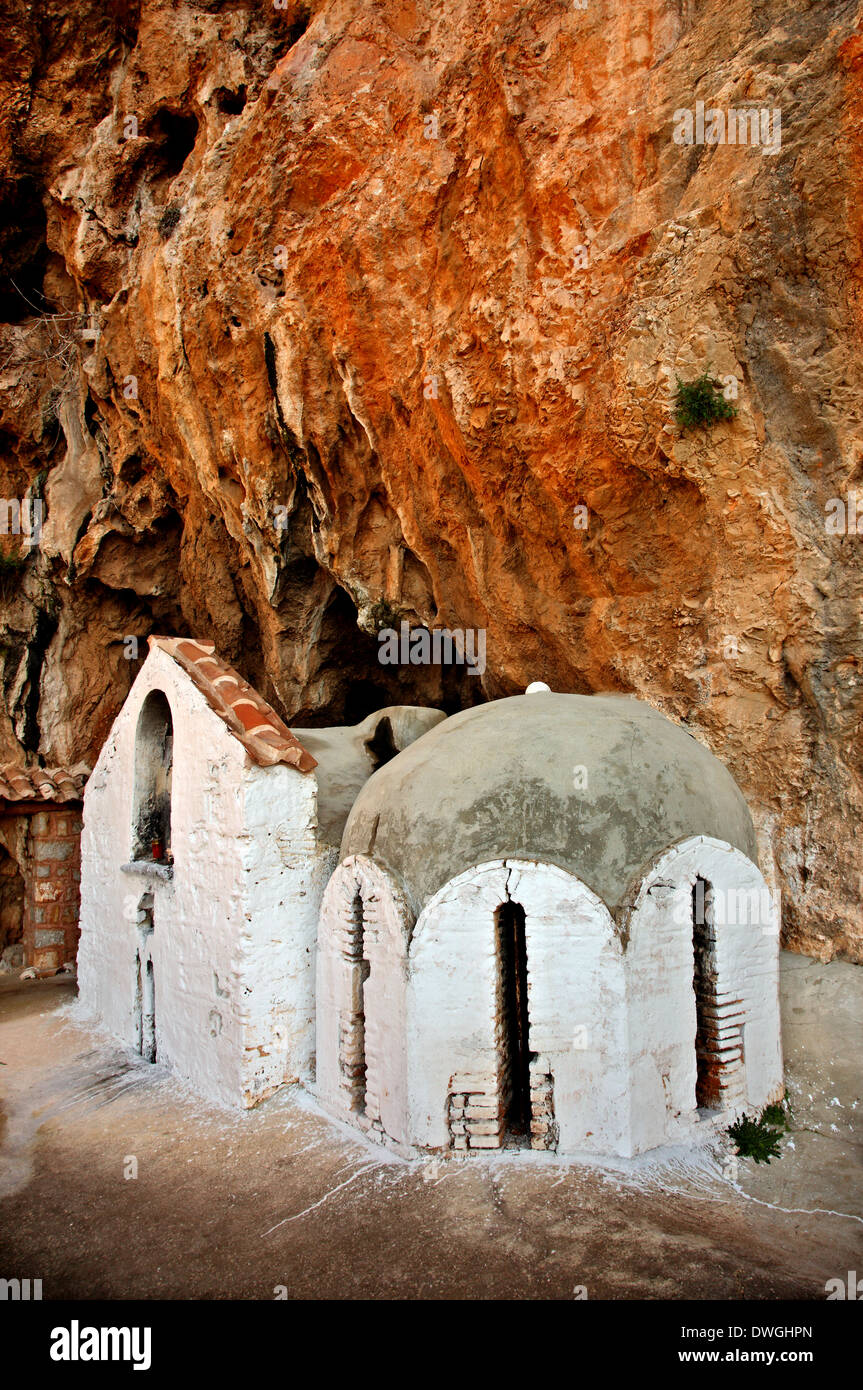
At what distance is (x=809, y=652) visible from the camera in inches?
271

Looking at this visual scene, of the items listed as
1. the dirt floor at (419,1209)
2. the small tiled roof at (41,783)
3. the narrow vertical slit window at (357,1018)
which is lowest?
the dirt floor at (419,1209)

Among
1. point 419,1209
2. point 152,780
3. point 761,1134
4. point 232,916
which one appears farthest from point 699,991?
point 152,780

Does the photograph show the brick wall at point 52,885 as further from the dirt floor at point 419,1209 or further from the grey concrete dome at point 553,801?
the grey concrete dome at point 553,801

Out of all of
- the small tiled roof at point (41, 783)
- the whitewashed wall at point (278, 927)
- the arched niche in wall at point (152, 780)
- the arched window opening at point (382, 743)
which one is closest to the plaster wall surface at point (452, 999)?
the whitewashed wall at point (278, 927)

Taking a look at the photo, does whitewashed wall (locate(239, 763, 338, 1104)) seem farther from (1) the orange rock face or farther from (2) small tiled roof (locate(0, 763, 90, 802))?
(2) small tiled roof (locate(0, 763, 90, 802))

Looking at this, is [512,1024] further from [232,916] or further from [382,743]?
[382,743]

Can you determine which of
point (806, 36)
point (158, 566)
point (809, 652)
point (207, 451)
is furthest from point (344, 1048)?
point (158, 566)

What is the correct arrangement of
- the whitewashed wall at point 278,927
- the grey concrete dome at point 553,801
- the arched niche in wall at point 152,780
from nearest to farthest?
the grey concrete dome at point 553,801 → the whitewashed wall at point 278,927 → the arched niche in wall at point 152,780

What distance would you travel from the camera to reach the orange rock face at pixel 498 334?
22.2 feet

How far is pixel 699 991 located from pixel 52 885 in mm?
10575

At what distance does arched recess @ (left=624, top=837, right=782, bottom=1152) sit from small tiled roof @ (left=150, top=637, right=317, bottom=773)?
3417 mm

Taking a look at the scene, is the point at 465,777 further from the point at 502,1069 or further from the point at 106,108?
the point at 106,108

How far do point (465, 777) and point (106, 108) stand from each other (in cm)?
1292

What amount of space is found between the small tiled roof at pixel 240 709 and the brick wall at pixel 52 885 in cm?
558
